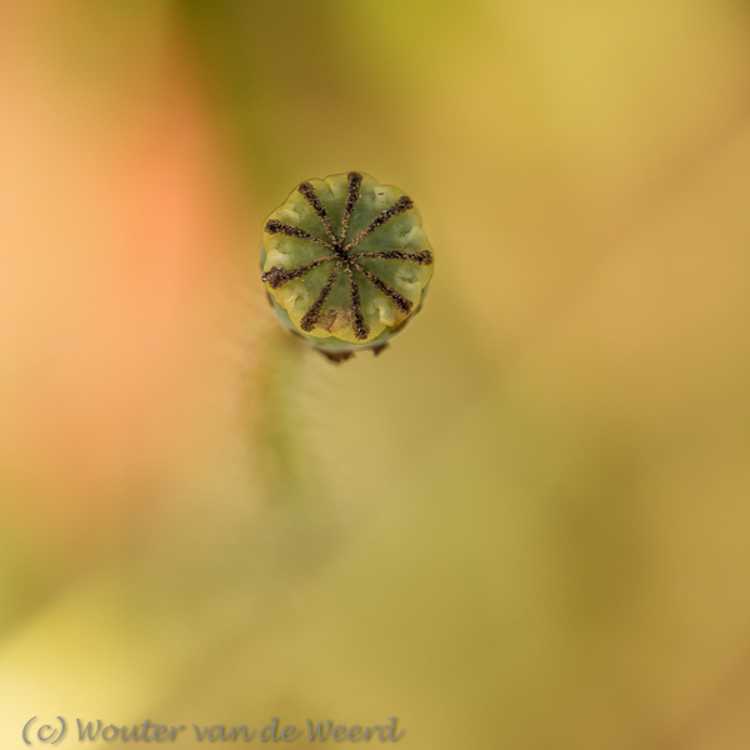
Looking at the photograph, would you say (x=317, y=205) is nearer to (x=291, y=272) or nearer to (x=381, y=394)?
(x=291, y=272)

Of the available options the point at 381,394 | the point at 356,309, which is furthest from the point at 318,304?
the point at 381,394

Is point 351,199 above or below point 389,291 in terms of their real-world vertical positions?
above

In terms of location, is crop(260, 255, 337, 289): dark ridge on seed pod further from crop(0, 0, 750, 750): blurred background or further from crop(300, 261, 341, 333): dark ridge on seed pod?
crop(0, 0, 750, 750): blurred background

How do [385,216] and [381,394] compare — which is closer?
[385,216]

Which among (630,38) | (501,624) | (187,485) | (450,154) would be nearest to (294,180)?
(450,154)

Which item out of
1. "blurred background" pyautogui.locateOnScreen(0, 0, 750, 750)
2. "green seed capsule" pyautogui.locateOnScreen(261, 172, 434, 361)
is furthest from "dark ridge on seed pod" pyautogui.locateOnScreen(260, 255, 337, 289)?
"blurred background" pyautogui.locateOnScreen(0, 0, 750, 750)
